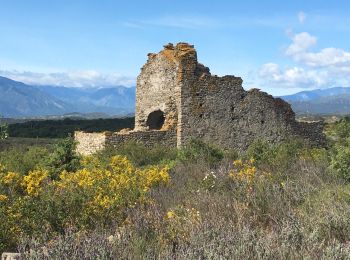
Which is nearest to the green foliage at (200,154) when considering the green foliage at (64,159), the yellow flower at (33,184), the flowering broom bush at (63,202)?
the green foliage at (64,159)

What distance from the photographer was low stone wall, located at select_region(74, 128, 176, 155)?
19422mm

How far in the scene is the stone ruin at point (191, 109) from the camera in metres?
20.6

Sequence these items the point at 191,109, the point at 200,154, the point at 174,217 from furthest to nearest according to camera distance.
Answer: the point at 191,109 → the point at 200,154 → the point at 174,217

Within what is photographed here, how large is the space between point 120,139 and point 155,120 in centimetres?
368

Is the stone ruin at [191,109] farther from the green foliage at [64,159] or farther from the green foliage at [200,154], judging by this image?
the green foliage at [64,159]

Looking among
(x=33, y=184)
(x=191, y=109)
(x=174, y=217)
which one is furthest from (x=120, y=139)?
(x=174, y=217)

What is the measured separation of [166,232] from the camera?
5773mm

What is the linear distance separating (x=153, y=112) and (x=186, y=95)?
244 centimetres

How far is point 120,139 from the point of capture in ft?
64.4

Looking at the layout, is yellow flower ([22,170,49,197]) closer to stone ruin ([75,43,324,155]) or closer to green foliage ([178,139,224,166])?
green foliage ([178,139,224,166])

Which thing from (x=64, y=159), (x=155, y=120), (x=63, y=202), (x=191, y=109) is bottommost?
(x=64, y=159)

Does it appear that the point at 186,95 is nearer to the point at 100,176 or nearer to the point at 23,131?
the point at 100,176

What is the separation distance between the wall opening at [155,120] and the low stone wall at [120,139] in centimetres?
212

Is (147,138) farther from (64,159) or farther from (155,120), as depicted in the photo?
(64,159)
